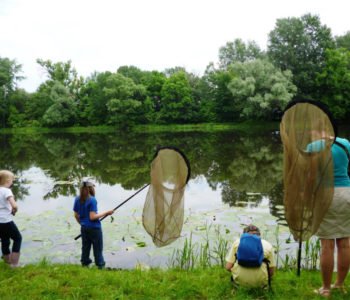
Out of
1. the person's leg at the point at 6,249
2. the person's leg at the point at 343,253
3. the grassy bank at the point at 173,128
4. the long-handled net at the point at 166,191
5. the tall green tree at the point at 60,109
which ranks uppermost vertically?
the tall green tree at the point at 60,109

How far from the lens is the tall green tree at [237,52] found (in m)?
68.8

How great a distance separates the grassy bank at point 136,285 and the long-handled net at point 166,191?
0.71m

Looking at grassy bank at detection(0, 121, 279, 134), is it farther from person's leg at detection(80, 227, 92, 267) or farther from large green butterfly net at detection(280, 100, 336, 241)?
large green butterfly net at detection(280, 100, 336, 241)

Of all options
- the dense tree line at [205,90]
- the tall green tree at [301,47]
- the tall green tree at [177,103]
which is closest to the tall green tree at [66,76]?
the dense tree line at [205,90]

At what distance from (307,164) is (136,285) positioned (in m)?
2.50

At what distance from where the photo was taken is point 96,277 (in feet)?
15.5

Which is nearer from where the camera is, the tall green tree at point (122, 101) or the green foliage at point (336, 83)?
the green foliage at point (336, 83)

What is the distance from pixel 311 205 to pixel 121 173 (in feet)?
44.1

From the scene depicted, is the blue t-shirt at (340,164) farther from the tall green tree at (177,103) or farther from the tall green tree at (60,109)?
the tall green tree at (60,109)

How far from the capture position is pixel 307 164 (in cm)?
405

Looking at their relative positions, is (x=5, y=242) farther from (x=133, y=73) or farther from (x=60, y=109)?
(x=133, y=73)

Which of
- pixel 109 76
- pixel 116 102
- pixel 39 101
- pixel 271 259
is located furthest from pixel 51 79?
pixel 271 259

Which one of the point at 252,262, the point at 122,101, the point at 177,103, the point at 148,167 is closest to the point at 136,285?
the point at 252,262

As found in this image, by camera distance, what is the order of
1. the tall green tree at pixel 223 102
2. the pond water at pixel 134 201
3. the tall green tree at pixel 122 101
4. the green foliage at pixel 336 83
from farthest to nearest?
the tall green tree at pixel 223 102, the tall green tree at pixel 122 101, the green foliage at pixel 336 83, the pond water at pixel 134 201
